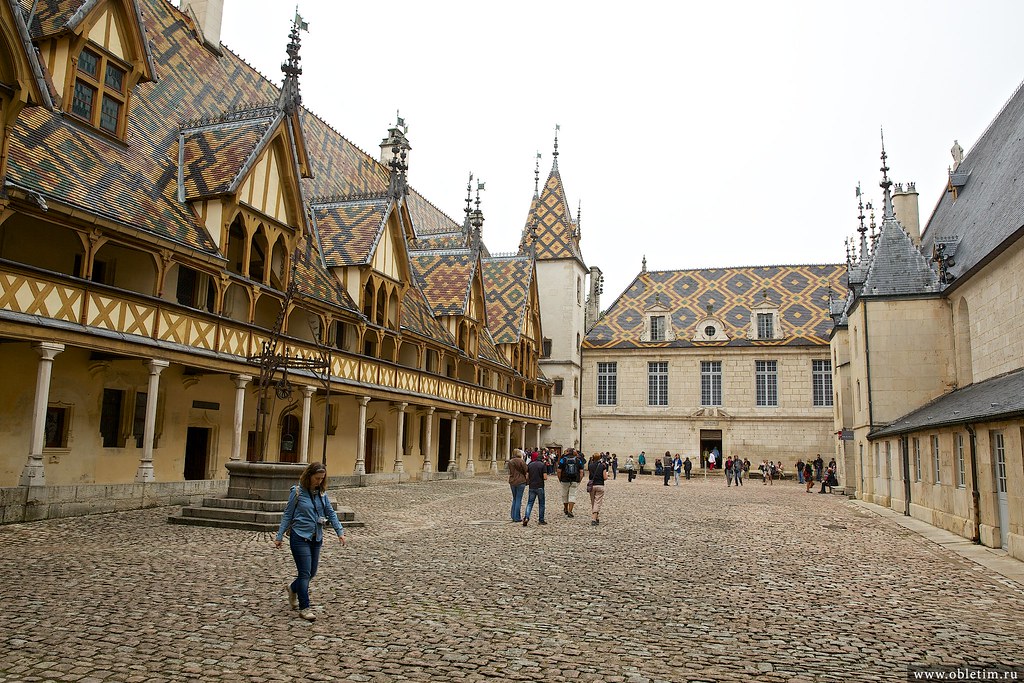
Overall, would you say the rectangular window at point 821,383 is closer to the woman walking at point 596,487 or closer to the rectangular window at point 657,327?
the rectangular window at point 657,327

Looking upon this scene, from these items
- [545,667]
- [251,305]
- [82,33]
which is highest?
[82,33]

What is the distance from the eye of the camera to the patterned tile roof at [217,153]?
52.7 feet

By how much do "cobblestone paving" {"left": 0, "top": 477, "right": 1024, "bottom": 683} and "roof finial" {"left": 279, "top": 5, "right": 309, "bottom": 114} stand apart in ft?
33.7

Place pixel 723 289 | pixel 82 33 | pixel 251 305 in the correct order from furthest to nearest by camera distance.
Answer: pixel 723 289
pixel 251 305
pixel 82 33

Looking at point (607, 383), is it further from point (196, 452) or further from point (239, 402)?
point (239, 402)

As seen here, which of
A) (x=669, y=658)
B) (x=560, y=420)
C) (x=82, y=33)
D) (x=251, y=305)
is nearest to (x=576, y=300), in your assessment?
(x=560, y=420)

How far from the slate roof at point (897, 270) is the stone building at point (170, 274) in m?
13.9

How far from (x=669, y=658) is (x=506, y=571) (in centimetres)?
357

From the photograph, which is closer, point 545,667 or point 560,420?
point 545,667

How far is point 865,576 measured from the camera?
8.97 meters

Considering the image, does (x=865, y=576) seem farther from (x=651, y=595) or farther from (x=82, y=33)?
(x=82, y=33)

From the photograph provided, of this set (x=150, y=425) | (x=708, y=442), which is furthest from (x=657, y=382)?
(x=150, y=425)

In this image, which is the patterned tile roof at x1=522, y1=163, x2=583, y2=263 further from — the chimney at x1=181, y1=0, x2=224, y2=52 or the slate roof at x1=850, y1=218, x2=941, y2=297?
the chimney at x1=181, y1=0, x2=224, y2=52

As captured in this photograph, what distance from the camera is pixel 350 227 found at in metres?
22.3
